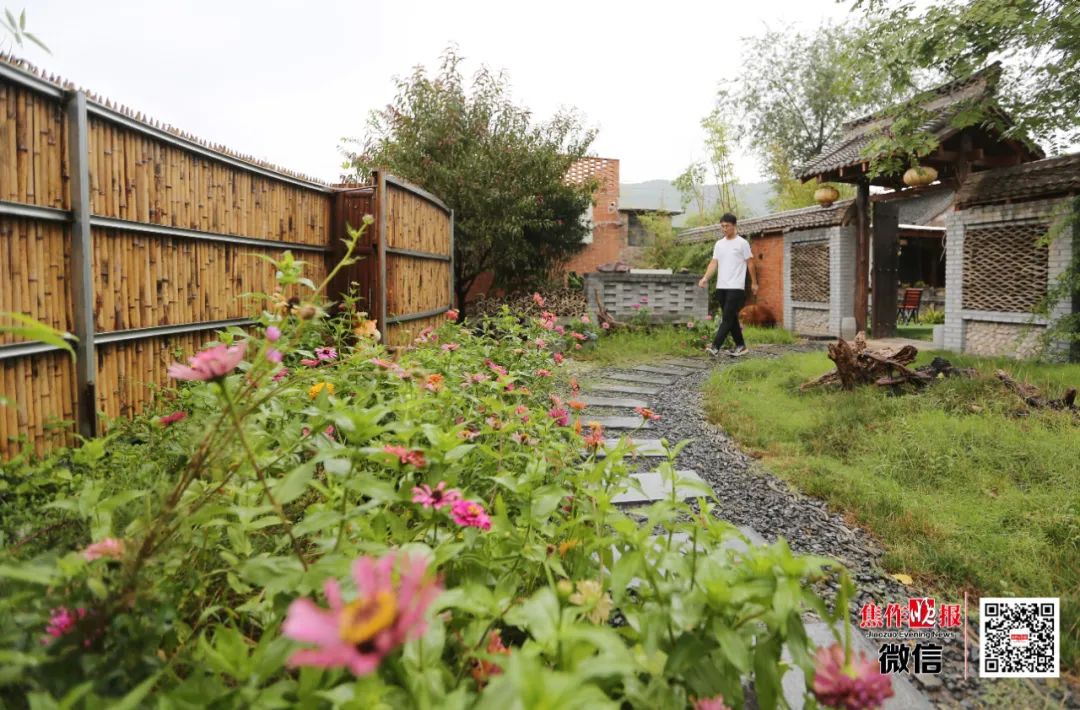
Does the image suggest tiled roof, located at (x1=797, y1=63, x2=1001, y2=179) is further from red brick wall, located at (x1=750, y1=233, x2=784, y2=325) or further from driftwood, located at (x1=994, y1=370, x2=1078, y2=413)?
driftwood, located at (x1=994, y1=370, x2=1078, y2=413)

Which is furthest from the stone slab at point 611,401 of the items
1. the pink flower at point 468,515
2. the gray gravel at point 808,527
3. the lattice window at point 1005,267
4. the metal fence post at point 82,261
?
the lattice window at point 1005,267

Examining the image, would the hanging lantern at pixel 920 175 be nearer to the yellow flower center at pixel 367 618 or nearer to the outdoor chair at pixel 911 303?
the outdoor chair at pixel 911 303

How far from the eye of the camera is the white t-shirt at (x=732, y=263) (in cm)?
827

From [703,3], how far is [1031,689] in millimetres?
4987

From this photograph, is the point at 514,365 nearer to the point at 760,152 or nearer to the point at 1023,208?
the point at 1023,208

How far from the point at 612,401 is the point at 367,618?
5138 millimetres

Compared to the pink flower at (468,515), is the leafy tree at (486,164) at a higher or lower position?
higher

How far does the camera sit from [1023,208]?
7.43 m

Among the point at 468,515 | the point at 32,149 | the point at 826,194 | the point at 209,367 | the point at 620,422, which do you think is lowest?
the point at 620,422

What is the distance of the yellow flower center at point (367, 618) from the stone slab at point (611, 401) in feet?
15.9

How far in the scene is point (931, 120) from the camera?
8.25 metres

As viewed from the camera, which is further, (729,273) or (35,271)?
(729,273)

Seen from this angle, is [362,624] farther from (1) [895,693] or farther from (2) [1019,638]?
(2) [1019,638]

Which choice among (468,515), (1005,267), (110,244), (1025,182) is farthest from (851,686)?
(1005,267)
